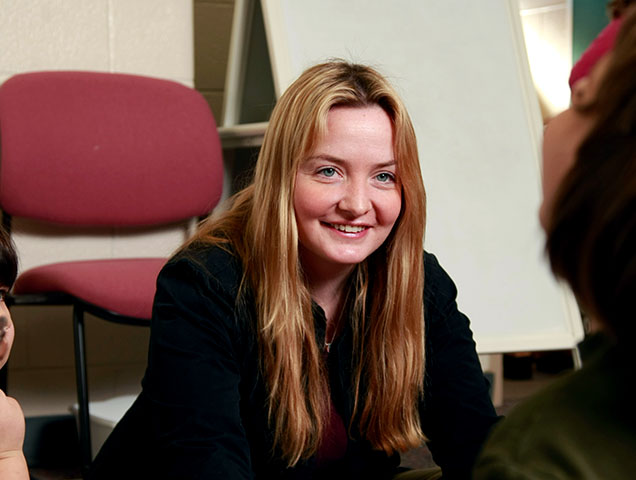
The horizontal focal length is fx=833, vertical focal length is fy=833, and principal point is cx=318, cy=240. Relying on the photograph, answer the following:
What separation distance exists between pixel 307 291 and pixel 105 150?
102 centimetres

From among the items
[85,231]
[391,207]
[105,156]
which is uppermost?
[391,207]

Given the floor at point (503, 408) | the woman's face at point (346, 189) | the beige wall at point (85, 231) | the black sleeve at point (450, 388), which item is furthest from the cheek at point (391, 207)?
the beige wall at point (85, 231)

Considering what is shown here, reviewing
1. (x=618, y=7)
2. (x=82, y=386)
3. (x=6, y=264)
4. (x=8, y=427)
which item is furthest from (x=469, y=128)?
(x=618, y=7)

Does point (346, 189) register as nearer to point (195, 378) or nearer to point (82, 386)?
point (195, 378)

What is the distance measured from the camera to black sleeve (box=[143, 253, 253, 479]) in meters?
1.16

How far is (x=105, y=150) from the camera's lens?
2146 mm

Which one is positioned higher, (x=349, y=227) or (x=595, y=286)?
(x=595, y=286)

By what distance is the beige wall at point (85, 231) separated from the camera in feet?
7.43

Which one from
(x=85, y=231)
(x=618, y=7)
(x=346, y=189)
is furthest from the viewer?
(x=85, y=231)

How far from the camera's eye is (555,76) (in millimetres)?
3264

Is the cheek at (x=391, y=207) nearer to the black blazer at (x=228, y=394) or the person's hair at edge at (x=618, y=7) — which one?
the black blazer at (x=228, y=394)

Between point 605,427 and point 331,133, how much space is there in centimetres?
92

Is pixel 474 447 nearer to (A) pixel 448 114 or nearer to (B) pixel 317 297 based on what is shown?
(B) pixel 317 297

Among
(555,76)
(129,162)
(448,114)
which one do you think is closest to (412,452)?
(448,114)
